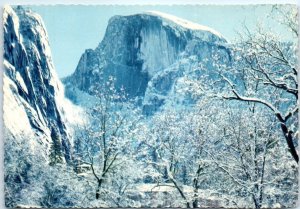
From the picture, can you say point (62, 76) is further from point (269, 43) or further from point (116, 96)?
point (269, 43)

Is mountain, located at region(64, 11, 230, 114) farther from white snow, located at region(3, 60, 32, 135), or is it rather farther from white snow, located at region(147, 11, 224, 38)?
white snow, located at region(3, 60, 32, 135)

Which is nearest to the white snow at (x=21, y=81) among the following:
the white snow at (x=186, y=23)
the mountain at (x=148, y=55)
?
the mountain at (x=148, y=55)

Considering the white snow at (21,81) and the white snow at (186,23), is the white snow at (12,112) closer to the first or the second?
the white snow at (21,81)

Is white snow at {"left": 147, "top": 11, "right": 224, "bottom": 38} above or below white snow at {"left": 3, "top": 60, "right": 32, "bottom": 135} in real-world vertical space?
above

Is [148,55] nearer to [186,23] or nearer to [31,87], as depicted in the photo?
[186,23]

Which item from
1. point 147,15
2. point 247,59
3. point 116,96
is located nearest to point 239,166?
point 247,59

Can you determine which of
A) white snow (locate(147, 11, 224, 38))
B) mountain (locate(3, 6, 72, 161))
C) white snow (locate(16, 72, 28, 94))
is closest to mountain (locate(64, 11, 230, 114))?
white snow (locate(147, 11, 224, 38))
